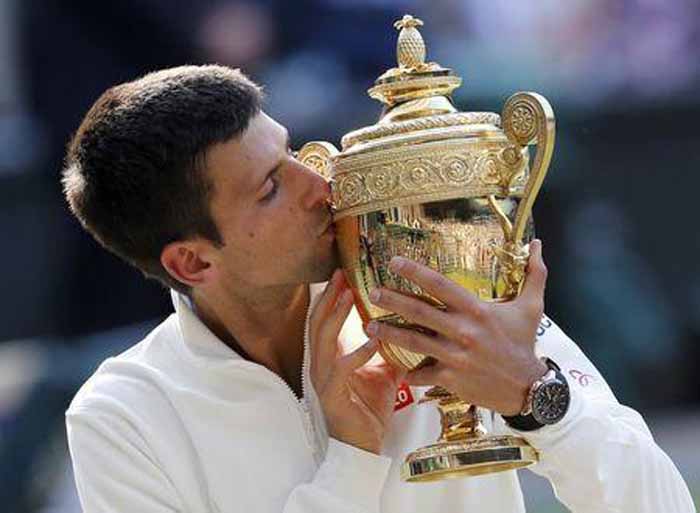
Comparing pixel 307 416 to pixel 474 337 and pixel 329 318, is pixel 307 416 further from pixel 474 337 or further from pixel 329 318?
pixel 474 337

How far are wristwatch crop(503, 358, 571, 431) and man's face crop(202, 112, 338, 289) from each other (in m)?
0.48

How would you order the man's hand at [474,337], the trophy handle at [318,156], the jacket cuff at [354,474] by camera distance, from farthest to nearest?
1. the trophy handle at [318,156]
2. the jacket cuff at [354,474]
3. the man's hand at [474,337]

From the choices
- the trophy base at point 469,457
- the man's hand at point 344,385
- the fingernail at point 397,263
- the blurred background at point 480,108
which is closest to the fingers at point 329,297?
the man's hand at point 344,385

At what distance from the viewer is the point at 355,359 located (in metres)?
3.18

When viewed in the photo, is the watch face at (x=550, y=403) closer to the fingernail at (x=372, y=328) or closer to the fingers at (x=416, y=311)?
the fingers at (x=416, y=311)

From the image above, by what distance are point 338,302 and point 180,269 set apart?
37 cm

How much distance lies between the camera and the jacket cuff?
3.22 meters

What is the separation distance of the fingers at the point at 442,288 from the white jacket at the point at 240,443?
336 mm

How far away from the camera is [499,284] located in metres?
3.08

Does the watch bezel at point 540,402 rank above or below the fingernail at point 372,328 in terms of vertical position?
below

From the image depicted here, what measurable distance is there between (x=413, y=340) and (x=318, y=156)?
52cm

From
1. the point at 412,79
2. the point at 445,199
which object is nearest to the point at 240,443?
the point at 445,199

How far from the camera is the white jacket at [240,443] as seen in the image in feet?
10.7

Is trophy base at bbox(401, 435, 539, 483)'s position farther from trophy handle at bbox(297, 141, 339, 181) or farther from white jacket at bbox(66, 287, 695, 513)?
trophy handle at bbox(297, 141, 339, 181)
